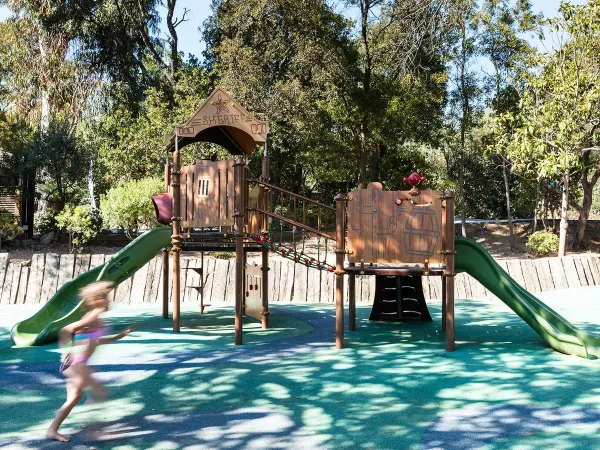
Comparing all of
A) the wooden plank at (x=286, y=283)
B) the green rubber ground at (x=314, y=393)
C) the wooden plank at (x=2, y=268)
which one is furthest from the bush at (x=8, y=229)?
the green rubber ground at (x=314, y=393)

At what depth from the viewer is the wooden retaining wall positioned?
13.8 metres

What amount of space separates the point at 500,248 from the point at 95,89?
17333mm

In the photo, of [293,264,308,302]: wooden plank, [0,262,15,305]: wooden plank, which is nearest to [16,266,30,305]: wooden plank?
[0,262,15,305]: wooden plank

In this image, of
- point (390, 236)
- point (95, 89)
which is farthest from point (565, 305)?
point (95, 89)

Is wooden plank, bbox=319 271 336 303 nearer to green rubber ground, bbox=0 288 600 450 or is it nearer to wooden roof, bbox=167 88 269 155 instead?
green rubber ground, bbox=0 288 600 450

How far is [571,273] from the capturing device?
15.0m

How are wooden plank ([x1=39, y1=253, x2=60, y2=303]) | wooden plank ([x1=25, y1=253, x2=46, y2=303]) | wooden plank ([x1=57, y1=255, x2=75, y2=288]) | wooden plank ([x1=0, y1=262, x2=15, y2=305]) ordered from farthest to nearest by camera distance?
wooden plank ([x1=57, y1=255, x2=75, y2=288]) < wooden plank ([x1=39, y1=253, x2=60, y2=303]) < wooden plank ([x1=25, y1=253, x2=46, y2=303]) < wooden plank ([x1=0, y1=262, x2=15, y2=305])

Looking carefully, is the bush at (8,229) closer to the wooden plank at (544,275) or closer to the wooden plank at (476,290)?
the wooden plank at (476,290)

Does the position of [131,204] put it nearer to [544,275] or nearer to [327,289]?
[327,289]

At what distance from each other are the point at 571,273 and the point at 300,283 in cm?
669

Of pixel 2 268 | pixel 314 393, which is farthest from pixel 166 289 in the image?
pixel 314 393

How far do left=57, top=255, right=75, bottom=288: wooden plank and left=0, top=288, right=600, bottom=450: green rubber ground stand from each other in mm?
4096

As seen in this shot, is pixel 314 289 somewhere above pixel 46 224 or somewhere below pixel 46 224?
below

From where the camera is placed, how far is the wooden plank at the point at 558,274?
1490 centimetres
